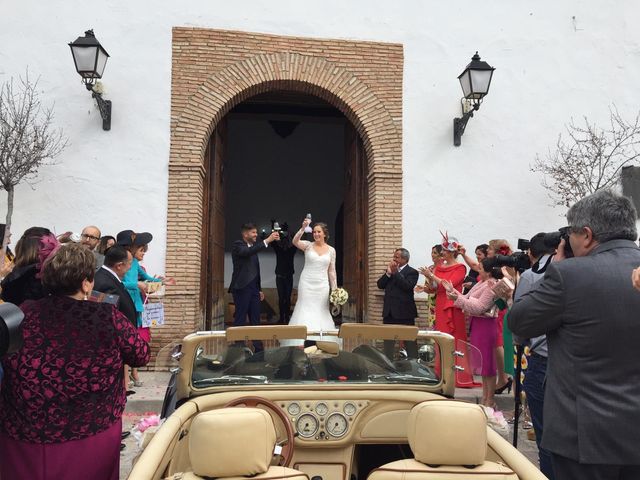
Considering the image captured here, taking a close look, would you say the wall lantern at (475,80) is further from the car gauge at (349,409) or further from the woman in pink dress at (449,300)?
the car gauge at (349,409)

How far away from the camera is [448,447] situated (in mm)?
2016

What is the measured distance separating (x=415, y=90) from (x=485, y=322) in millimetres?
4372

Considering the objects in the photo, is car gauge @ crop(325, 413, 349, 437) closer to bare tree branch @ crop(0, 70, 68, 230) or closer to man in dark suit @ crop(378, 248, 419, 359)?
man in dark suit @ crop(378, 248, 419, 359)

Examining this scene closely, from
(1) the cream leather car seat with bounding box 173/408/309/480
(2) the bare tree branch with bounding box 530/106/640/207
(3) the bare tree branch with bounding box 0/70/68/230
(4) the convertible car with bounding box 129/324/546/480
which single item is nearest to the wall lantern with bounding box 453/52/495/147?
(2) the bare tree branch with bounding box 530/106/640/207

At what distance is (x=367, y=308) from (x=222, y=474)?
7.11 metres

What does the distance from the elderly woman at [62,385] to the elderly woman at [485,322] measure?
4.19 meters

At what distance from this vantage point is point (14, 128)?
7676 millimetres

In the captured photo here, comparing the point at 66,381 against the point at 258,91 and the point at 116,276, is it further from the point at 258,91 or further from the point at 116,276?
the point at 258,91

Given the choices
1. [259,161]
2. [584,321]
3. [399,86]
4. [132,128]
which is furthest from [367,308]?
[259,161]

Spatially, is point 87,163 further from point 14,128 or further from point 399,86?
point 399,86

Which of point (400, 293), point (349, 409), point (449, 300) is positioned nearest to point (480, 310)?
point (449, 300)

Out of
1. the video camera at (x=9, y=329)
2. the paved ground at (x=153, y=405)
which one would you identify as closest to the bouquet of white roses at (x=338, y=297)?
the paved ground at (x=153, y=405)

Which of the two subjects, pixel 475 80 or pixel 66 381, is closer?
pixel 66 381

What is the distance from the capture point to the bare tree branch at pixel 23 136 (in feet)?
24.6
